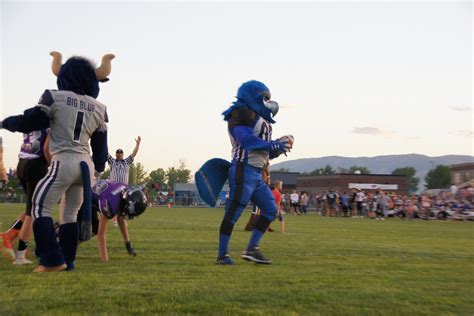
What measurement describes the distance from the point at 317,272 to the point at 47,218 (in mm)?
2870

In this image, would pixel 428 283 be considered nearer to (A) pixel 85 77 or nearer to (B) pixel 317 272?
(B) pixel 317 272

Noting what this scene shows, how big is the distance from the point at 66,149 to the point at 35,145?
1084mm

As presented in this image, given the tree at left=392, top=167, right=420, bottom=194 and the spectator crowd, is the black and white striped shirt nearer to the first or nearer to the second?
the spectator crowd

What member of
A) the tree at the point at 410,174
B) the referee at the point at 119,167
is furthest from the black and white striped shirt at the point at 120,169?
the tree at the point at 410,174

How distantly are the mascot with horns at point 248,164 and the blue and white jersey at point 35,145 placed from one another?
6.54 feet

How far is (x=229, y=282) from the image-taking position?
5336 millimetres

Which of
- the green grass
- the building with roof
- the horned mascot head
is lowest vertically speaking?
the green grass

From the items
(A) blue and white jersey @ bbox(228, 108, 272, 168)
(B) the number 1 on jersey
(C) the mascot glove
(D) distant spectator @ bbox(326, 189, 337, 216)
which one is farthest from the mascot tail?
(D) distant spectator @ bbox(326, 189, 337, 216)

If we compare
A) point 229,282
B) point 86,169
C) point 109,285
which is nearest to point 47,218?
point 86,169

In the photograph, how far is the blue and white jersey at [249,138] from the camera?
715 cm

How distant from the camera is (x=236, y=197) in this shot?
7.20 meters

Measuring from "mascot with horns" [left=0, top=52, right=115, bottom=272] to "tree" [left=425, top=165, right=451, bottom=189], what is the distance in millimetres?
145176

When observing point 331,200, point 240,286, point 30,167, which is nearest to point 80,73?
point 30,167

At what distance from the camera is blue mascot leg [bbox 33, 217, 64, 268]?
5.76 m
